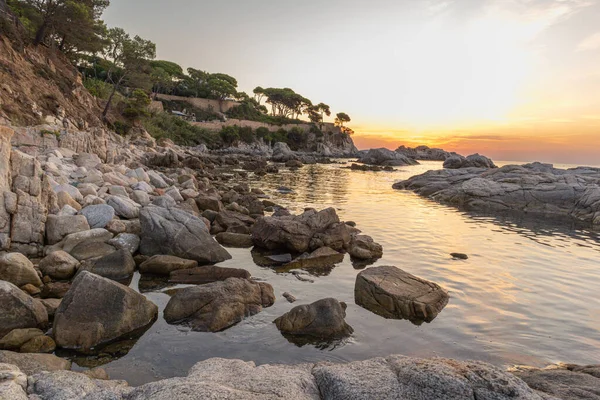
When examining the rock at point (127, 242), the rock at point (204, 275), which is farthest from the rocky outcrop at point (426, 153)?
the rock at point (204, 275)

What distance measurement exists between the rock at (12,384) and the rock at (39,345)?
2.55 meters

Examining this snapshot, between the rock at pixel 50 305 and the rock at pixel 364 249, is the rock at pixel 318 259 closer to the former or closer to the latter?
the rock at pixel 364 249

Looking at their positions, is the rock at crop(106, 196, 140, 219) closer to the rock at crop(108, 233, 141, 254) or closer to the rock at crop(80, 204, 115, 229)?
the rock at crop(80, 204, 115, 229)

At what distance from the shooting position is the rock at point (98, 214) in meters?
12.7

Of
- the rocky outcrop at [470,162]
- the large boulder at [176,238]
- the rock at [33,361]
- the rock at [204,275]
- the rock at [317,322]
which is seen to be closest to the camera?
the rock at [33,361]

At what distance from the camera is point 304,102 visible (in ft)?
465

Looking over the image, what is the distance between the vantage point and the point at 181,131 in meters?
82.6

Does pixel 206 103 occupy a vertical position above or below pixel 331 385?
above

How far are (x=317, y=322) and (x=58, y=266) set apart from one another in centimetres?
705

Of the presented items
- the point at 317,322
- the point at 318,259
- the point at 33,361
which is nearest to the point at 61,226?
the point at 33,361

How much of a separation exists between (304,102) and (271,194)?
118 meters

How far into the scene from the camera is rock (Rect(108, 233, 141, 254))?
11812 millimetres

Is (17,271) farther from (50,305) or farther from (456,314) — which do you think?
(456,314)

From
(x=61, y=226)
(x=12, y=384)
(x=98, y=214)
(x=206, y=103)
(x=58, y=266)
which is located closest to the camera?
(x=12, y=384)
